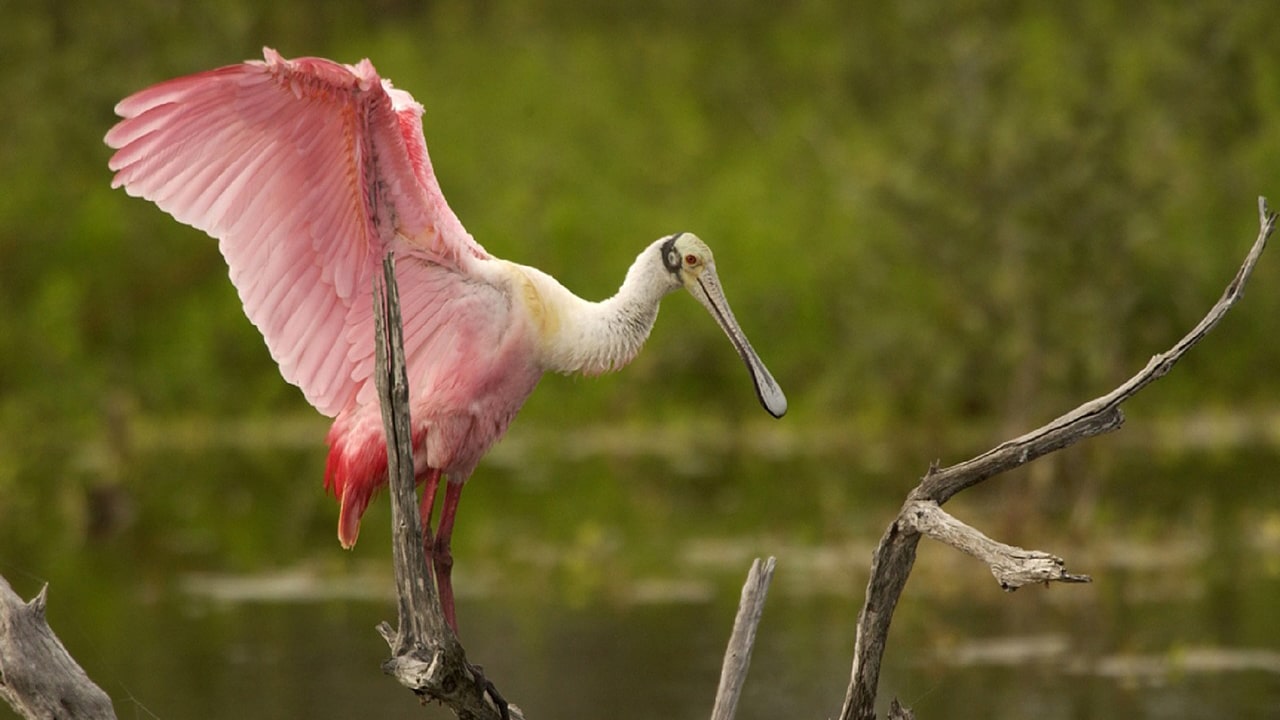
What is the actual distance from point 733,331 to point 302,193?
1.12m

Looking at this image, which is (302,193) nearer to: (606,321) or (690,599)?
(606,321)

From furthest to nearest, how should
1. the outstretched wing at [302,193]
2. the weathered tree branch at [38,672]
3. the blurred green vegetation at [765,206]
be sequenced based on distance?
the blurred green vegetation at [765,206] < the outstretched wing at [302,193] < the weathered tree branch at [38,672]

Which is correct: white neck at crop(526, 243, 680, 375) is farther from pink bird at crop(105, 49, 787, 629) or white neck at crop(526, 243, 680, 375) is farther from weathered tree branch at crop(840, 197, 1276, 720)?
weathered tree branch at crop(840, 197, 1276, 720)

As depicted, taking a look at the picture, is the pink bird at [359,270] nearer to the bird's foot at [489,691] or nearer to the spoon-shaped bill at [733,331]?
the spoon-shaped bill at [733,331]

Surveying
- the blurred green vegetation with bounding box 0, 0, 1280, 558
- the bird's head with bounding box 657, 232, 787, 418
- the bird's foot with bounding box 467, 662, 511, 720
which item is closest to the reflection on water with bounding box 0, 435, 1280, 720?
the blurred green vegetation with bounding box 0, 0, 1280, 558

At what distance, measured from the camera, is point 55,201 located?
2048 cm

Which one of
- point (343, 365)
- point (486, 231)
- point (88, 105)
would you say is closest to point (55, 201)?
Answer: point (88, 105)

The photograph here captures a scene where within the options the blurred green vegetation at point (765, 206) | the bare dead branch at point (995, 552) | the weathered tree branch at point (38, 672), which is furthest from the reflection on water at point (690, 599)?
the weathered tree branch at point (38, 672)

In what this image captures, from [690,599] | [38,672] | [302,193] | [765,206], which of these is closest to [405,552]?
[38,672]

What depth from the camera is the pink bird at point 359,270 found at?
561 centimetres

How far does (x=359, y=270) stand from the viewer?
5.83 metres

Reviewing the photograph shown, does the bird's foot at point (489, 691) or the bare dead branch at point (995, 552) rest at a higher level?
the bare dead branch at point (995, 552)

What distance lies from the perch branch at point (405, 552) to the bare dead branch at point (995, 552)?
1028mm

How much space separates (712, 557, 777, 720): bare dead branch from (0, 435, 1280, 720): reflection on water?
212cm
